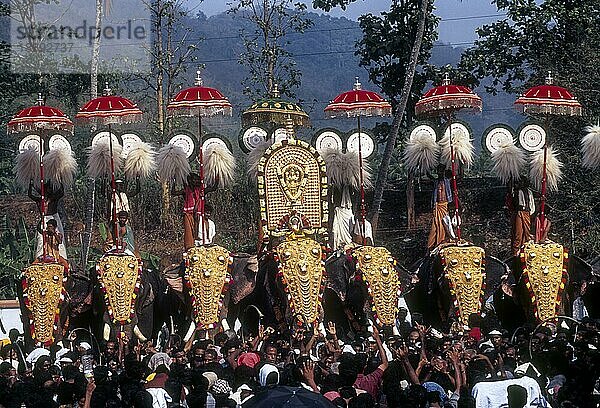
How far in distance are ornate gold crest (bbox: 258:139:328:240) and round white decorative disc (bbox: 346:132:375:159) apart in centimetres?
114

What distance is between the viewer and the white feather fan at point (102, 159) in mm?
13094

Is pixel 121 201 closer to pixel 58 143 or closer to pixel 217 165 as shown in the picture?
pixel 58 143

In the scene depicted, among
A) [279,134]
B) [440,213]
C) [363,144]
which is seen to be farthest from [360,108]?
[440,213]

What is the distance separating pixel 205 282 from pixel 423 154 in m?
3.25

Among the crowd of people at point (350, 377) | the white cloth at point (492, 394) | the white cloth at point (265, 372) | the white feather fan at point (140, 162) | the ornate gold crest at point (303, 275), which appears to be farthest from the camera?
the white feather fan at point (140, 162)

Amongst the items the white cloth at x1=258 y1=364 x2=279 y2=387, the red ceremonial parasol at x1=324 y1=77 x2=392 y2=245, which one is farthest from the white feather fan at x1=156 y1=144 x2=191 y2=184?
the white cloth at x1=258 y1=364 x2=279 y2=387

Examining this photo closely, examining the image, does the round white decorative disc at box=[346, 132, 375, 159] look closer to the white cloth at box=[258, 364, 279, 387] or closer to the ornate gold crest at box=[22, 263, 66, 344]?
the ornate gold crest at box=[22, 263, 66, 344]

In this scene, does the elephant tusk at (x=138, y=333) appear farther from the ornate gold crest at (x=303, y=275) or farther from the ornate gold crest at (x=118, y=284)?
the ornate gold crest at (x=303, y=275)

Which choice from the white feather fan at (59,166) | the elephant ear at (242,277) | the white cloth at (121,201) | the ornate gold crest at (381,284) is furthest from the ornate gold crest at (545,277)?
the white feather fan at (59,166)

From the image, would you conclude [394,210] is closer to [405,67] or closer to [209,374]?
[405,67]

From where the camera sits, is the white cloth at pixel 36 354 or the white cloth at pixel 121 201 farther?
the white cloth at pixel 121 201

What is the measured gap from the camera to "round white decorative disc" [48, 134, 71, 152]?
13304 millimetres

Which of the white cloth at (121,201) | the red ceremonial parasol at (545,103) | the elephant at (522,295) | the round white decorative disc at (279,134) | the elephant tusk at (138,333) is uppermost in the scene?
the red ceremonial parasol at (545,103)

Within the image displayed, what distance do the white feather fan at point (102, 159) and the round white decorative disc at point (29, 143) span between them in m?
0.66
